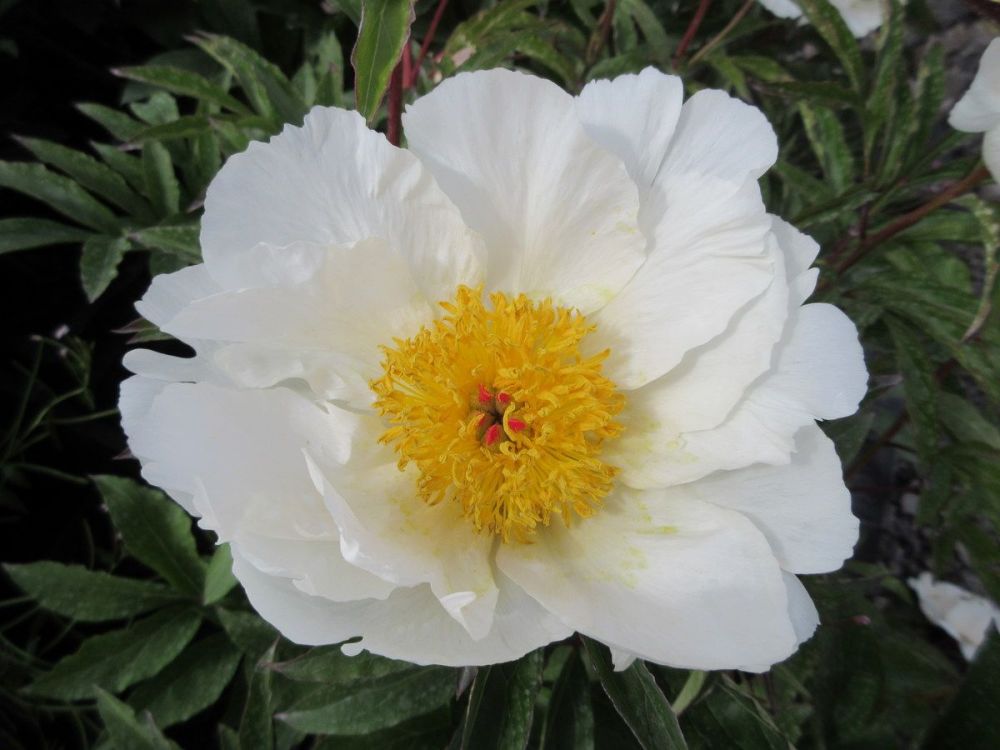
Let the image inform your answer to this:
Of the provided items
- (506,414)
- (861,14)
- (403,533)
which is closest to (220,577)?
(403,533)

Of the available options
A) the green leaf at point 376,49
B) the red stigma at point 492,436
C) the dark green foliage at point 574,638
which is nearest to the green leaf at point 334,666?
the dark green foliage at point 574,638

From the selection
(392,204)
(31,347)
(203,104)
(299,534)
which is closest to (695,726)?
(299,534)

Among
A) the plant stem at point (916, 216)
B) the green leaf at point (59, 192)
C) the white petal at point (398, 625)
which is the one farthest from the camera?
the green leaf at point (59, 192)

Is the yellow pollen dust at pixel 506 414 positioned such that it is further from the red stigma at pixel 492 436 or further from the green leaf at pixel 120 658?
the green leaf at pixel 120 658

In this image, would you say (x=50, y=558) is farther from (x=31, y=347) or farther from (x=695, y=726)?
(x=695, y=726)

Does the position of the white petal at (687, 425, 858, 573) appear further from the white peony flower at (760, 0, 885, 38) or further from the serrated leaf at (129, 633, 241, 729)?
the white peony flower at (760, 0, 885, 38)

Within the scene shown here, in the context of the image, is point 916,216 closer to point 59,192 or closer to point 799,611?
point 799,611
